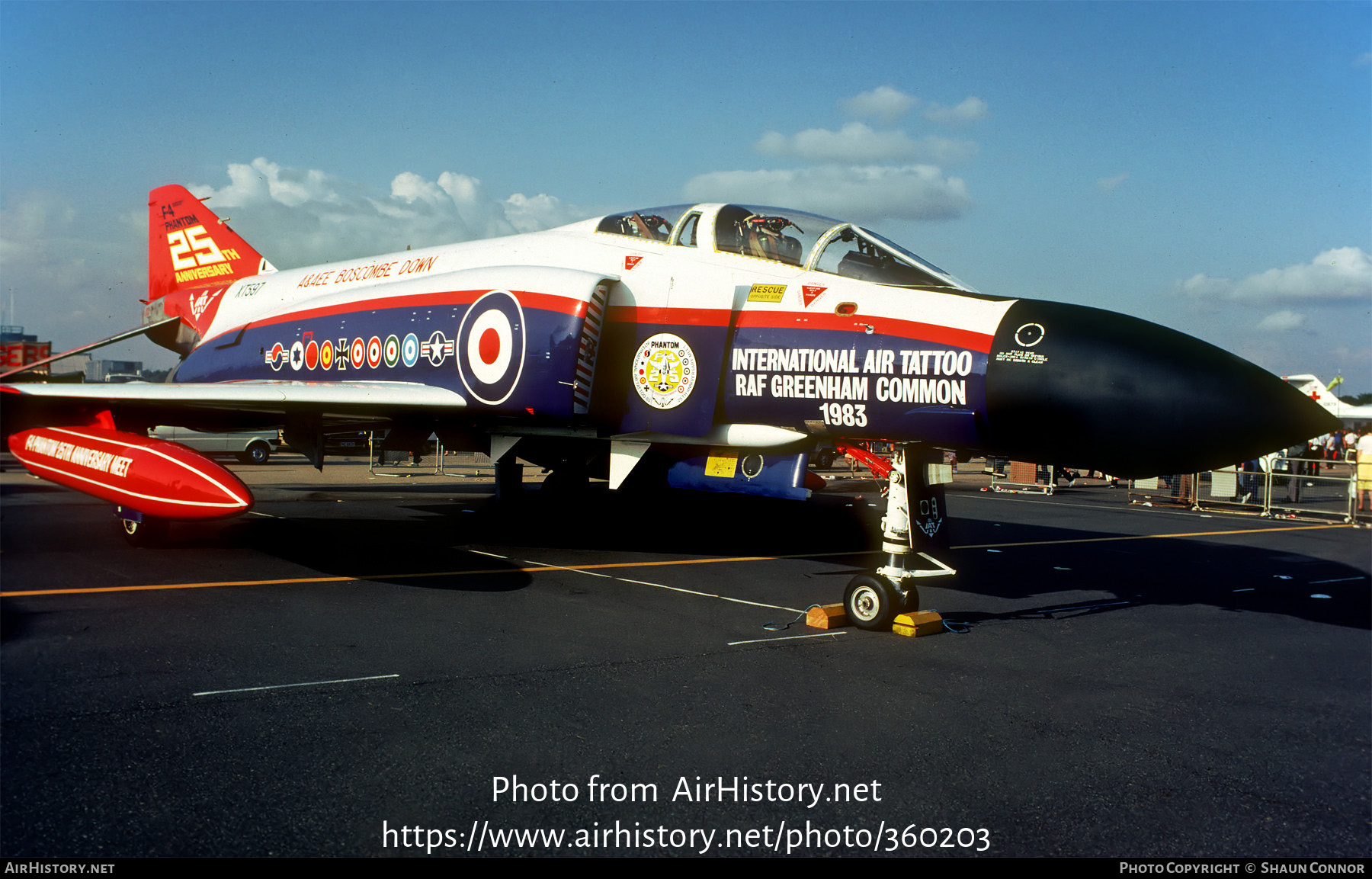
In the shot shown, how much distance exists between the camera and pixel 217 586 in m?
7.25

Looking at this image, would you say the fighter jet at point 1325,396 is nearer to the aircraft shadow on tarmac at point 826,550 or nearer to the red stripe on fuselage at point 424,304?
the aircraft shadow on tarmac at point 826,550

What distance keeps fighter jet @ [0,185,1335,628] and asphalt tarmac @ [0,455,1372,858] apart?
1.05 metres

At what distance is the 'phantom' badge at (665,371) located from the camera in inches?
290

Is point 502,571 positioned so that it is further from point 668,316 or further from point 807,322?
point 807,322

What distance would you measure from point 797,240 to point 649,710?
433cm

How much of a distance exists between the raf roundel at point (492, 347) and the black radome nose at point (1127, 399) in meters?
4.25

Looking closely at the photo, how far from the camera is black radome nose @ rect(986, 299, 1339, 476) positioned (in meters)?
5.08

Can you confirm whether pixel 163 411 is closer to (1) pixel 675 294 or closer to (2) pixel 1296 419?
(1) pixel 675 294

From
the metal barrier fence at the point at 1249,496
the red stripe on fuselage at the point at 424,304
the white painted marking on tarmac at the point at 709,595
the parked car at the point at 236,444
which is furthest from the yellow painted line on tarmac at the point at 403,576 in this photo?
the parked car at the point at 236,444

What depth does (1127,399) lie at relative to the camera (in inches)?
207

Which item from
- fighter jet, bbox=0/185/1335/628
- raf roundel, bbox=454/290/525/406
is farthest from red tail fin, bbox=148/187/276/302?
raf roundel, bbox=454/290/525/406

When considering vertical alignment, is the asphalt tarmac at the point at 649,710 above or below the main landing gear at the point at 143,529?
below
